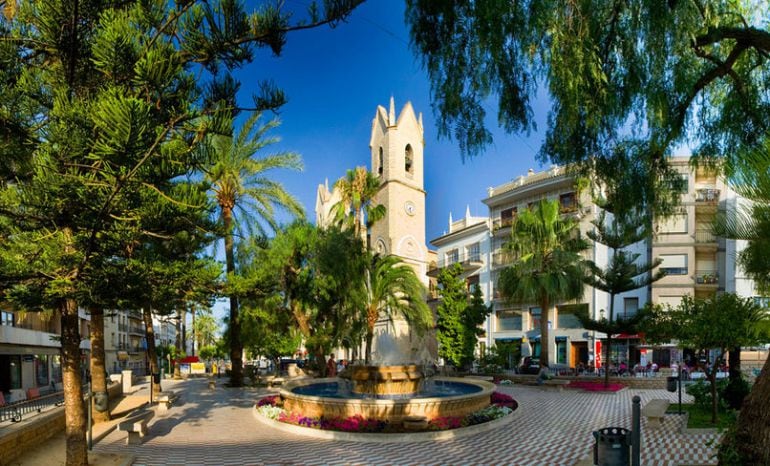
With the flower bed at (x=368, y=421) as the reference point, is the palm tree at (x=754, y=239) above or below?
above

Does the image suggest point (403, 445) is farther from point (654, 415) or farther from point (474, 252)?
point (474, 252)

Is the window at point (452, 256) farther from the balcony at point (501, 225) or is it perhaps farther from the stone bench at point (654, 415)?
the stone bench at point (654, 415)

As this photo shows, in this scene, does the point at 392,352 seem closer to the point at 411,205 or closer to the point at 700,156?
the point at 411,205

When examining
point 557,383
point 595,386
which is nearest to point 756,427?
point 595,386

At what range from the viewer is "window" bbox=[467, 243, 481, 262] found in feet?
144

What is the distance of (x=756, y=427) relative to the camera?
17.1 ft

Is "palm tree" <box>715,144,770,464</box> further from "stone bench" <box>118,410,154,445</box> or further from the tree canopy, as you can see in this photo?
"stone bench" <box>118,410,154,445</box>

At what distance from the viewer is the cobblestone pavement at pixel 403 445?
385 inches

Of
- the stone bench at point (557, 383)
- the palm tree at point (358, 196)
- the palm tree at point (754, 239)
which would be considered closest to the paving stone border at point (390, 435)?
the palm tree at point (754, 239)

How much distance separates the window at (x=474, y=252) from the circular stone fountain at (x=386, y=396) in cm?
2334

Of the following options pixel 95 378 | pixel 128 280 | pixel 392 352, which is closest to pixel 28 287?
pixel 128 280

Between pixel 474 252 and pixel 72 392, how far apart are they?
3854 cm

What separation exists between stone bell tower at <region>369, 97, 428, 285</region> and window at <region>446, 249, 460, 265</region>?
3.63m

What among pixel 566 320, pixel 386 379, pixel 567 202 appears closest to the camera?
pixel 386 379
